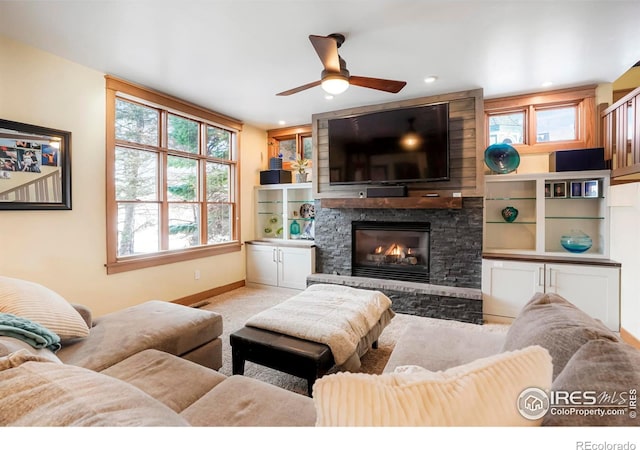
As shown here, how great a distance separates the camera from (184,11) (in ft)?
6.85

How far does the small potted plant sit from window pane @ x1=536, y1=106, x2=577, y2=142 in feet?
10.1

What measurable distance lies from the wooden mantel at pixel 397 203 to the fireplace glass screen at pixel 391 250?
1.17 feet

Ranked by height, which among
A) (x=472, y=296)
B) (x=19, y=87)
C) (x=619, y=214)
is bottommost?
(x=472, y=296)

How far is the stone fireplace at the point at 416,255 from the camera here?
352cm

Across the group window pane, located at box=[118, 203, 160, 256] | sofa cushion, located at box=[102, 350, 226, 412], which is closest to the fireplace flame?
window pane, located at box=[118, 203, 160, 256]

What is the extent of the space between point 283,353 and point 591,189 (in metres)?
3.62

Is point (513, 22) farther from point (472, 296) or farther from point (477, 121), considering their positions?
point (472, 296)

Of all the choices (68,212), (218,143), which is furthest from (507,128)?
(68,212)

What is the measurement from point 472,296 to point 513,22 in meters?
2.54

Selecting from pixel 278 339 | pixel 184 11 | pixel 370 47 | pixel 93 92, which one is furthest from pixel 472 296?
pixel 93 92

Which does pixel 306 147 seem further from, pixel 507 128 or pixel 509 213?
pixel 509 213

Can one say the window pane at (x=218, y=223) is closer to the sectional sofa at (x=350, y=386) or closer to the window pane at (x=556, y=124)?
the sectional sofa at (x=350, y=386)

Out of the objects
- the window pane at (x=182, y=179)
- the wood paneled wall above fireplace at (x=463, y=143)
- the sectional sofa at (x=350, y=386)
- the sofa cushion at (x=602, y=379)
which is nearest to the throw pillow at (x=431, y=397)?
the sectional sofa at (x=350, y=386)
